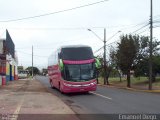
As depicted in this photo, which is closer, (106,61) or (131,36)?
(131,36)

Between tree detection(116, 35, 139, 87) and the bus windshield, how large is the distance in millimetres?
15422

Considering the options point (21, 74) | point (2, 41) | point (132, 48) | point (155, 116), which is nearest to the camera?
point (155, 116)

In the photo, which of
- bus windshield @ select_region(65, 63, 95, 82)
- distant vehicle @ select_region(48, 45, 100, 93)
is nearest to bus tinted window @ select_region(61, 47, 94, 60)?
distant vehicle @ select_region(48, 45, 100, 93)

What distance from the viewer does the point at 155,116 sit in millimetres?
15266

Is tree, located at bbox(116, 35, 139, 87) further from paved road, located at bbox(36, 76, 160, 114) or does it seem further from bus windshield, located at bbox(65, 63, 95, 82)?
paved road, located at bbox(36, 76, 160, 114)

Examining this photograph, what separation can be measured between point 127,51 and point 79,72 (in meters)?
16.0

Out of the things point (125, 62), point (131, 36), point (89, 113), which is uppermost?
point (131, 36)

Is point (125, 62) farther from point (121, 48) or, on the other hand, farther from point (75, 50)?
point (75, 50)

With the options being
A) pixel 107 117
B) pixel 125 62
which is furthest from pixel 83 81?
pixel 125 62

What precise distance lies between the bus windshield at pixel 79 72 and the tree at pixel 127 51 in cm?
1542

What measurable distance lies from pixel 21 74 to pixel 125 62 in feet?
231

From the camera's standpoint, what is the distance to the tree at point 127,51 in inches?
1720

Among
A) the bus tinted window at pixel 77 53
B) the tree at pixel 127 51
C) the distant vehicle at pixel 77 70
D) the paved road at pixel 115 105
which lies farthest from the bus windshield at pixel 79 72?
the tree at pixel 127 51

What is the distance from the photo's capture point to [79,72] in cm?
2869
